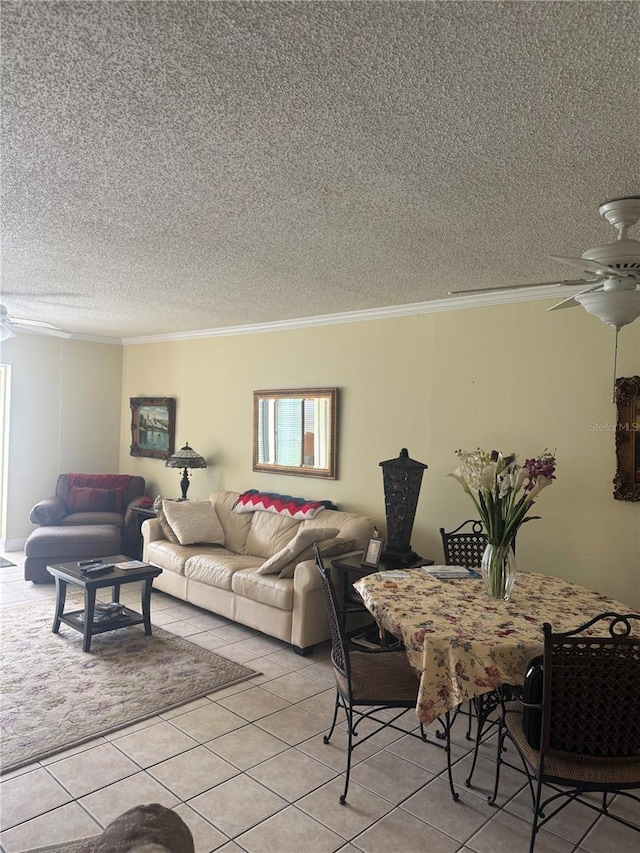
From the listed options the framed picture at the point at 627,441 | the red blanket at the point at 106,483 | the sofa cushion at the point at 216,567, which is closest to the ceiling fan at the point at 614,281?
the framed picture at the point at 627,441

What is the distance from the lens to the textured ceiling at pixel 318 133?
1.48 meters

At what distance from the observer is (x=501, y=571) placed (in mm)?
2924

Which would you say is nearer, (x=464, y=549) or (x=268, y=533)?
(x=464, y=549)

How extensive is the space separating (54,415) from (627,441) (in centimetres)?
617

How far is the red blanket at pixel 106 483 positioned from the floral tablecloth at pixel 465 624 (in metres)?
4.29

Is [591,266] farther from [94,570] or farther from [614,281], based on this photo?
[94,570]

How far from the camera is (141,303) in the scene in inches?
204

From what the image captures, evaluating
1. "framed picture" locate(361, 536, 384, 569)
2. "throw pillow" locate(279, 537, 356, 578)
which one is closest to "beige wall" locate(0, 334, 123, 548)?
"throw pillow" locate(279, 537, 356, 578)

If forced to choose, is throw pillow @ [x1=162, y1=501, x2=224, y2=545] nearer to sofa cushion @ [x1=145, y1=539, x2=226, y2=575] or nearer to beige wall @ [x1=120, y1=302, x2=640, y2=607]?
sofa cushion @ [x1=145, y1=539, x2=226, y2=575]

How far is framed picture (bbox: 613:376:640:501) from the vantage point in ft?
12.0

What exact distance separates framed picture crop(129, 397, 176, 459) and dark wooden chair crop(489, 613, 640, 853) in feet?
18.5

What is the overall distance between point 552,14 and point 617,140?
0.72 meters

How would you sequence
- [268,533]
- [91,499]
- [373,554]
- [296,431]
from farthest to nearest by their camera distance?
[91,499], [296,431], [268,533], [373,554]

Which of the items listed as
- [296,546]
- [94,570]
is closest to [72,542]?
[94,570]
